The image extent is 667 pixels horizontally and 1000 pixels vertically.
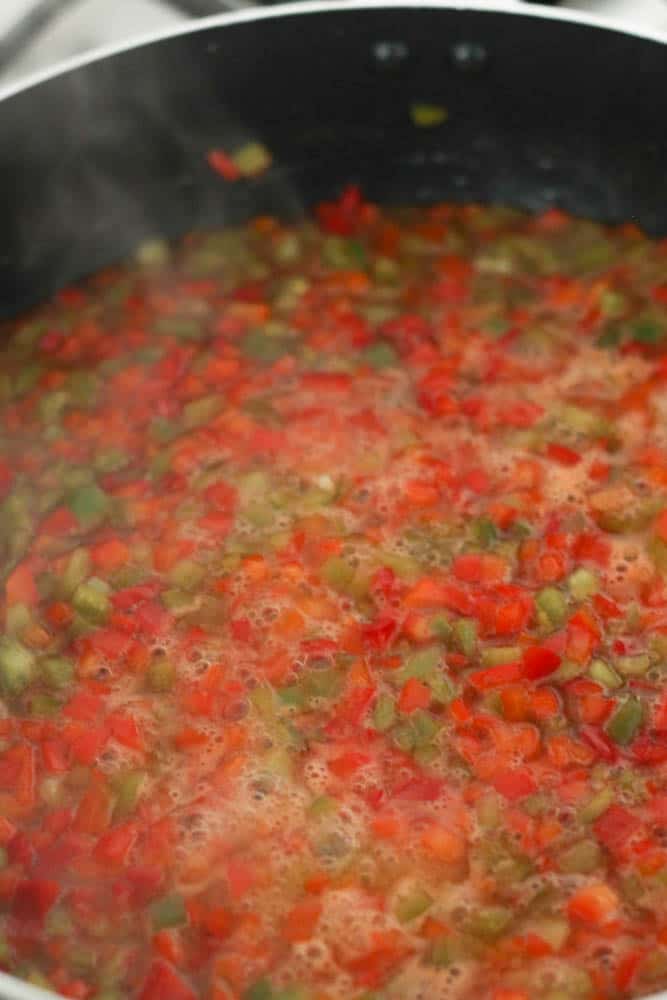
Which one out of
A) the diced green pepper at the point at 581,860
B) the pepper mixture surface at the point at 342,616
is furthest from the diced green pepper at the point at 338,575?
the diced green pepper at the point at 581,860

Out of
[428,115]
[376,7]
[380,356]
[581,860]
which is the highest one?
[376,7]

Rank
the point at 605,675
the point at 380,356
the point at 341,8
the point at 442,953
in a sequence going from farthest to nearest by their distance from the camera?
the point at 380,356 → the point at 341,8 → the point at 605,675 → the point at 442,953

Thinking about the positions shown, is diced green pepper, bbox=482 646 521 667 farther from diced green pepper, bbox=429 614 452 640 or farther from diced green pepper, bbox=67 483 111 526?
diced green pepper, bbox=67 483 111 526

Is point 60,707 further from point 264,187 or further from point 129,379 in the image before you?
point 264,187

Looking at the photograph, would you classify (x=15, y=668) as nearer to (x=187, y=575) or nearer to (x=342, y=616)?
(x=187, y=575)

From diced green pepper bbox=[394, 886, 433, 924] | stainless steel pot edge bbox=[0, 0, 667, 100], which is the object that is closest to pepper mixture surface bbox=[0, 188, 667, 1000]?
diced green pepper bbox=[394, 886, 433, 924]

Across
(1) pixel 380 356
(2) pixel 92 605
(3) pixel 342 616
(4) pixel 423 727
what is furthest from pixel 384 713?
(1) pixel 380 356

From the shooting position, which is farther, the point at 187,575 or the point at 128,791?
the point at 187,575
